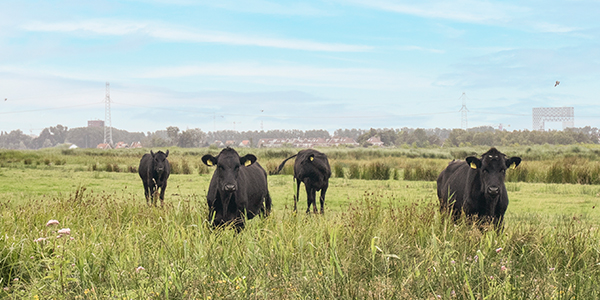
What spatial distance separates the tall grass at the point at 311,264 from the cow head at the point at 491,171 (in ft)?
2.09

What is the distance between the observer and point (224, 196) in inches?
295

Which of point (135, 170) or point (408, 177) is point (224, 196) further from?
point (135, 170)

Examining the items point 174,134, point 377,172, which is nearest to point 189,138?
point 174,134

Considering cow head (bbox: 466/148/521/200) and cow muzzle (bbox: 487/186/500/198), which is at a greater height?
cow head (bbox: 466/148/521/200)

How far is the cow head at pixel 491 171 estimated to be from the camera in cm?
703

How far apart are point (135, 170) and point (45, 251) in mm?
20626

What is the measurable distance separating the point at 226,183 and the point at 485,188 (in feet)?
12.8

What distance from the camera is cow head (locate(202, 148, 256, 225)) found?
740 centimetres

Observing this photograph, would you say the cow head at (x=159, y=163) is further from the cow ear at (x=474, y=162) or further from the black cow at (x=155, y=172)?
the cow ear at (x=474, y=162)

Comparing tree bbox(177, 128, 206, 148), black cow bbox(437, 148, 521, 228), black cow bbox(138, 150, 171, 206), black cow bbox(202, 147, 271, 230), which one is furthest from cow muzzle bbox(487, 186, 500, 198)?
tree bbox(177, 128, 206, 148)

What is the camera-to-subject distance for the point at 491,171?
7.18m

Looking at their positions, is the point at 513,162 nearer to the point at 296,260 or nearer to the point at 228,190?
the point at 296,260

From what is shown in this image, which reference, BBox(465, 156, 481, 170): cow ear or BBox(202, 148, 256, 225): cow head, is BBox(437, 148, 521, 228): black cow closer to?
BBox(465, 156, 481, 170): cow ear

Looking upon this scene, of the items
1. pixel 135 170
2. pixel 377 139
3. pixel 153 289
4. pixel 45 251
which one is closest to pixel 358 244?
pixel 153 289
